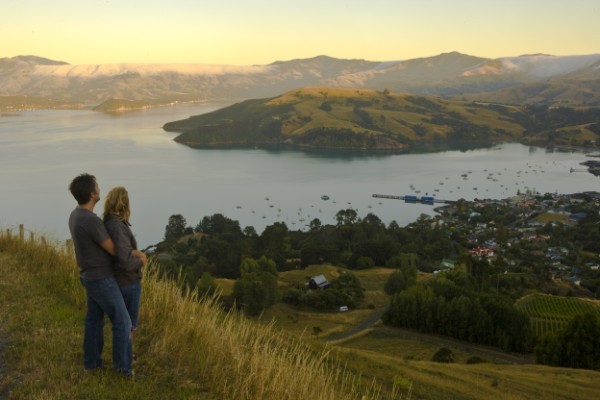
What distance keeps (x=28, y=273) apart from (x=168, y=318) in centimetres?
264

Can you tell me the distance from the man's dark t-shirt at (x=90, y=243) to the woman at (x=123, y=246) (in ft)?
0.27

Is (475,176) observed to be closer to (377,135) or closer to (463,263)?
(377,135)

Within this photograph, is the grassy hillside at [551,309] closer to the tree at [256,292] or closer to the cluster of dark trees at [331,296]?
the cluster of dark trees at [331,296]

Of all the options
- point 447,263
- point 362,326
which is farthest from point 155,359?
point 447,263

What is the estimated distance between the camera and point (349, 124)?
125 m

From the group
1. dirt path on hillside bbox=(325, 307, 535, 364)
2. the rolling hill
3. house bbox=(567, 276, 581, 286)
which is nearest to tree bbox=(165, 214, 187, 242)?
dirt path on hillside bbox=(325, 307, 535, 364)

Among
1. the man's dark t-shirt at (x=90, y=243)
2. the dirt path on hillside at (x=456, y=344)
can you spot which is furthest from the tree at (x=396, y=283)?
the man's dark t-shirt at (x=90, y=243)

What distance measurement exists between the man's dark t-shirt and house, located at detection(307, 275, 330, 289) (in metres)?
27.3

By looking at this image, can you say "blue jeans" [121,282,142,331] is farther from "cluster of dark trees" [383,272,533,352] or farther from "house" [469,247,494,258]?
"house" [469,247,494,258]

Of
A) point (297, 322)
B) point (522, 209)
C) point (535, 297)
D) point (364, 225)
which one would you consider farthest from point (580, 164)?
point (297, 322)

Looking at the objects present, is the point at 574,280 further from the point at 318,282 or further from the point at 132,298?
the point at 132,298

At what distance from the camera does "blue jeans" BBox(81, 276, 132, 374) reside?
138 inches

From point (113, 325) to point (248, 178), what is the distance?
72.5 m

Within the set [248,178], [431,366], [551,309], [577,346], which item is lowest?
[551,309]
